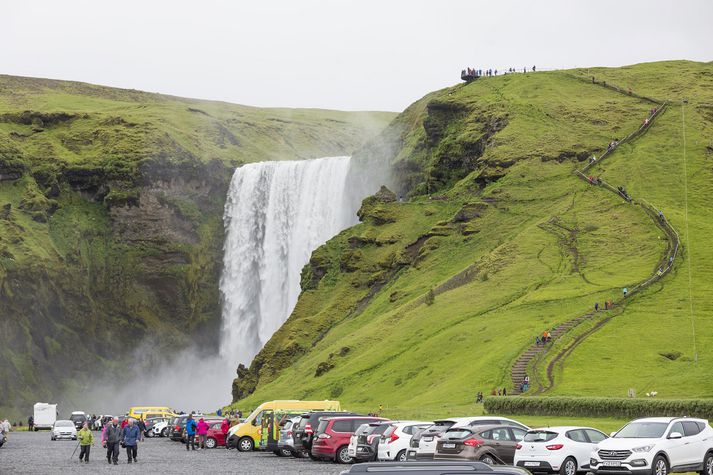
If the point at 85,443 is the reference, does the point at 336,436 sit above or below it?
above

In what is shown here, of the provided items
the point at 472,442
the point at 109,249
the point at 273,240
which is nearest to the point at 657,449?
the point at 472,442

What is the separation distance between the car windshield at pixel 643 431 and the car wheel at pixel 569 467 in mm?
2411

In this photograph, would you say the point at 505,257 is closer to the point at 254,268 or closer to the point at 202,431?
the point at 202,431

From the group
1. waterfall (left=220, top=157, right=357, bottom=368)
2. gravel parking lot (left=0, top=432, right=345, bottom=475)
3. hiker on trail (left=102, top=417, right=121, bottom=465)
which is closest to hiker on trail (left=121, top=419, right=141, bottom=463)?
hiker on trail (left=102, top=417, right=121, bottom=465)

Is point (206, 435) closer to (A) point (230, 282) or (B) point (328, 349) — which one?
(B) point (328, 349)

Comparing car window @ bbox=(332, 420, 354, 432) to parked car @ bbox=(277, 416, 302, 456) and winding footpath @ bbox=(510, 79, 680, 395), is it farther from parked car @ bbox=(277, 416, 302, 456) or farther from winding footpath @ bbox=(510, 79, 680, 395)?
winding footpath @ bbox=(510, 79, 680, 395)

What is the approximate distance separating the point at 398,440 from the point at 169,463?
43.4 ft

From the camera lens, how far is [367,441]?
45656mm

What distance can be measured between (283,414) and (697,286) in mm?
48354

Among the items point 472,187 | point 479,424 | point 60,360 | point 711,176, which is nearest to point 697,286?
point 711,176

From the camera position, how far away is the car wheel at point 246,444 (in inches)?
2386

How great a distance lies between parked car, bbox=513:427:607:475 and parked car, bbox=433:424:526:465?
41.3 inches

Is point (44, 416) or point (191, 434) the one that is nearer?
point (191, 434)

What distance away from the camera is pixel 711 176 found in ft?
406
